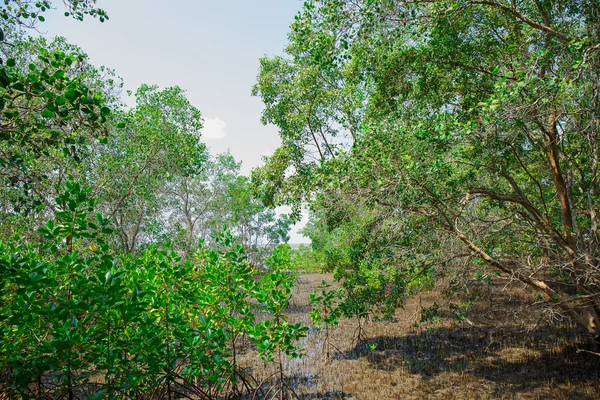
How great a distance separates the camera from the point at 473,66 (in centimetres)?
608

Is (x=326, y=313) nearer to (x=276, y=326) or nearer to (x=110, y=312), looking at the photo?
(x=276, y=326)

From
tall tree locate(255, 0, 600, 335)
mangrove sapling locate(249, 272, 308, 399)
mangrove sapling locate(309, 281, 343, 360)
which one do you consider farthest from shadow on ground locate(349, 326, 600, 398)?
mangrove sapling locate(249, 272, 308, 399)

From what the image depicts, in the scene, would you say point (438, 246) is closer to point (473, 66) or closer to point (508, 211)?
point (508, 211)

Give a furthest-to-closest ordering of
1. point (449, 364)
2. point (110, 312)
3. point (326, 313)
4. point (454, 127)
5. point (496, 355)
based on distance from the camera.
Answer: point (326, 313)
point (496, 355)
point (449, 364)
point (454, 127)
point (110, 312)

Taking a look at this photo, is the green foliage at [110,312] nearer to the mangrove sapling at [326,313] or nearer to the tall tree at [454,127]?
the mangrove sapling at [326,313]

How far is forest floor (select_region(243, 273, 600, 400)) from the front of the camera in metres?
5.83

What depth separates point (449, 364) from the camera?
7137mm

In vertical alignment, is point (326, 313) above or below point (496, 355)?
above

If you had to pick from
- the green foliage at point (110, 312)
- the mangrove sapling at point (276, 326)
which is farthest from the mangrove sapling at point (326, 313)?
the green foliage at point (110, 312)

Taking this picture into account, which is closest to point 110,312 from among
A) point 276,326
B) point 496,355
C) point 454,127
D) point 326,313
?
point 276,326

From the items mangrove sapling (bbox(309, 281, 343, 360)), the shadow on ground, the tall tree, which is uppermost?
the tall tree

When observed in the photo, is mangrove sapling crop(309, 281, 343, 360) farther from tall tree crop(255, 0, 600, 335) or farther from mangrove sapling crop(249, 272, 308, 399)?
tall tree crop(255, 0, 600, 335)

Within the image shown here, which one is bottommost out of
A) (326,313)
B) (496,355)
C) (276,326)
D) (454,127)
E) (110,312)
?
(496,355)

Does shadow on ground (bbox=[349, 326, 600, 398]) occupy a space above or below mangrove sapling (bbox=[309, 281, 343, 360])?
below
